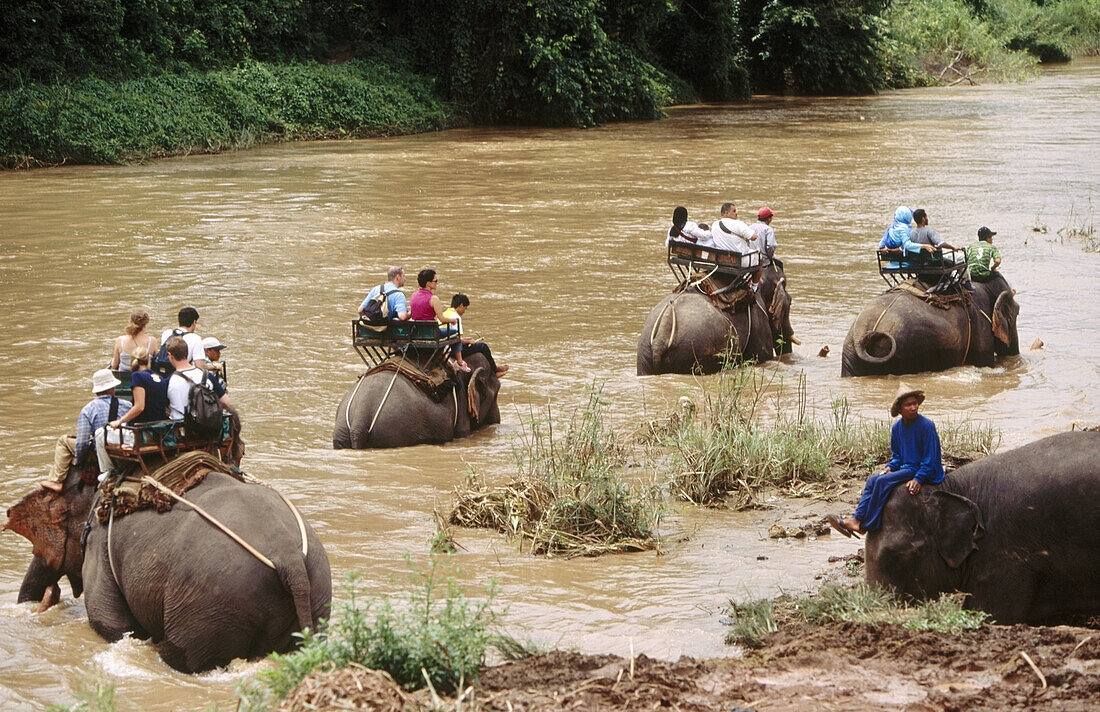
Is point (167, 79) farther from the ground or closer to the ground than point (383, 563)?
farther from the ground

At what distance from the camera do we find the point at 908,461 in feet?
21.1

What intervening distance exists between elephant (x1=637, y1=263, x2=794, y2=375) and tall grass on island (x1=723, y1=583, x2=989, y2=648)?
578 cm

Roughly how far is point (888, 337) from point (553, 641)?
6.99 m

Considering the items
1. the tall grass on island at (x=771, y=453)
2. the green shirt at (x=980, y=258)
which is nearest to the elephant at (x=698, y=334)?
the green shirt at (x=980, y=258)

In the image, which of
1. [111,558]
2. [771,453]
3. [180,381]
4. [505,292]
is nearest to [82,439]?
[180,381]

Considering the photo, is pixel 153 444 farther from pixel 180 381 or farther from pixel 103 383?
pixel 103 383

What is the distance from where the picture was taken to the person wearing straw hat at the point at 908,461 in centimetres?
642

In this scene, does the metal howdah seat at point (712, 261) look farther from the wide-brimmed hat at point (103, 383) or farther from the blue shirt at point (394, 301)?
the wide-brimmed hat at point (103, 383)

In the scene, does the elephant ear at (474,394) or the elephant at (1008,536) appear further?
the elephant ear at (474,394)

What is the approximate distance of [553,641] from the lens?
20.6 ft

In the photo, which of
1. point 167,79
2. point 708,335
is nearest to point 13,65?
point 167,79

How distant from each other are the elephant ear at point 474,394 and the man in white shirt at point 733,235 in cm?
328

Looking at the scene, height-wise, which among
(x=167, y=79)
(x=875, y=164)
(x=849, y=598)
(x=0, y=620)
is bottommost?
(x=0, y=620)

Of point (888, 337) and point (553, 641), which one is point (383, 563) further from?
point (888, 337)
